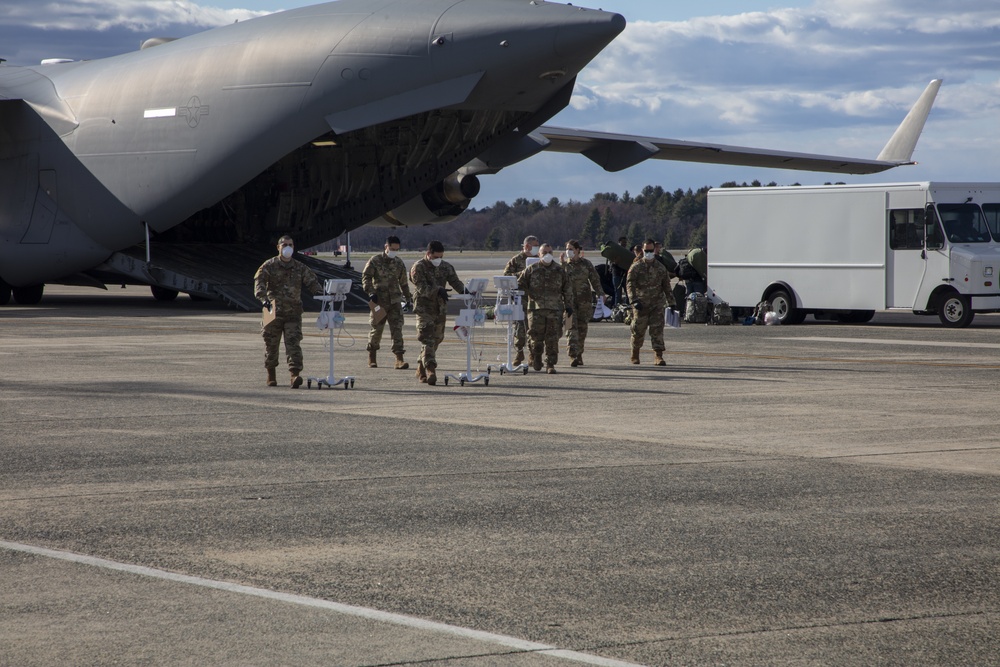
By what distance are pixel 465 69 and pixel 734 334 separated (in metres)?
8.95

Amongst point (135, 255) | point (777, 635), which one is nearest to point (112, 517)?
point (777, 635)

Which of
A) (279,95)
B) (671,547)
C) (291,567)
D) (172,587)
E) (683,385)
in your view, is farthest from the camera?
(279,95)

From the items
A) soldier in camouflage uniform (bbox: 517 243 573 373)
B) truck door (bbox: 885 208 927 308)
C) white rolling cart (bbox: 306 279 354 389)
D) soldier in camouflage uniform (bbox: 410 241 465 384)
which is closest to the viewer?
white rolling cart (bbox: 306 279 354 389)

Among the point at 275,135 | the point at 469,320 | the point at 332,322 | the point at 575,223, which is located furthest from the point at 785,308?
the point at 575,223

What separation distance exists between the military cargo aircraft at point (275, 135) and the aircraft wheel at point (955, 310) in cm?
898

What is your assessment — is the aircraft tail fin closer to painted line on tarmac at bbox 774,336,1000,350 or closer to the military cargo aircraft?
the military cargo aircraft

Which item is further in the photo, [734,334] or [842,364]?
[734,334]

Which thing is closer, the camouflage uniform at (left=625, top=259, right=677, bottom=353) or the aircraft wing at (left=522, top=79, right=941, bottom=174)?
the camouflage uniform at (left=625, top=259, right=677, bottom=353)

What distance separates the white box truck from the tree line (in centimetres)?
9391

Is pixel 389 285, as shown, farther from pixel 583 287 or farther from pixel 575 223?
pixel 575 223

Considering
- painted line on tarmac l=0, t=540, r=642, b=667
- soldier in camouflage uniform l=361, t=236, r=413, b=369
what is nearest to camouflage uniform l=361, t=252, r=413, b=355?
soldier in camouflage uniform l=361, t=236, r=413, b=369

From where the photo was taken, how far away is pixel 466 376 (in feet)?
53.6

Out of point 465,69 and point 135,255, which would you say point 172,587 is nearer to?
point 465,69

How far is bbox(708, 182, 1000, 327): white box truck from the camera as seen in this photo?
26.0 m
